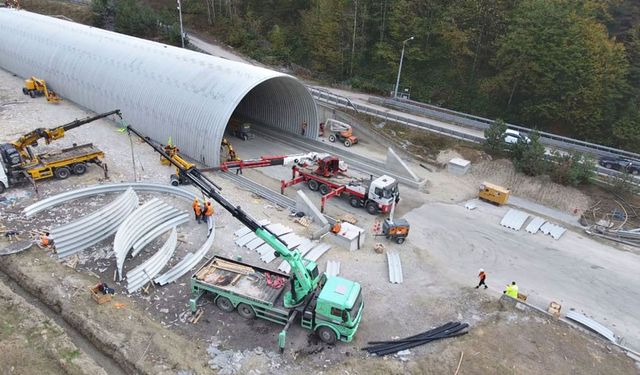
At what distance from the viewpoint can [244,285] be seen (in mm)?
14773

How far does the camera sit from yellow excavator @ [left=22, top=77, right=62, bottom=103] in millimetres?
33562

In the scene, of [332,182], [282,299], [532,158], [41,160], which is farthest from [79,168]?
[532,158]

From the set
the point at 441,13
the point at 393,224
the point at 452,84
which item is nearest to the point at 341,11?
the point at 441,13

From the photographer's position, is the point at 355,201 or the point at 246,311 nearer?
the point at 246,311

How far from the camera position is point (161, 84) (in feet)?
87.9

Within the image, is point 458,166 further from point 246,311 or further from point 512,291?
point 246,311

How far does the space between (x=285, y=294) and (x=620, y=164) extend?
85.4 feet

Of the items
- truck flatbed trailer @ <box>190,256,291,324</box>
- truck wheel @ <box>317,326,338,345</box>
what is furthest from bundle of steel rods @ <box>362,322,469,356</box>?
truck flatbed trailer @ <box>190,256,291,324</box>

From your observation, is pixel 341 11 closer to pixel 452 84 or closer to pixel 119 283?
pixel 452 84

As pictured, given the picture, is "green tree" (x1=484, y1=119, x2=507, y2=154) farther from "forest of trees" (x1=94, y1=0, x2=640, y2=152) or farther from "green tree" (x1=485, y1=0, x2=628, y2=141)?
"forest of trees" (x1=94, y1=0, x2=640, y2=152)

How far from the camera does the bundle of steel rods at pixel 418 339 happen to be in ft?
45.2

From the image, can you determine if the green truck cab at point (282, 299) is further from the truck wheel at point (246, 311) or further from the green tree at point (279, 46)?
the green tree at point (279, 46)

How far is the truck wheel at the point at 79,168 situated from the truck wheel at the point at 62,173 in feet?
1.13

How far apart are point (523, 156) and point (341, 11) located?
24385mm
